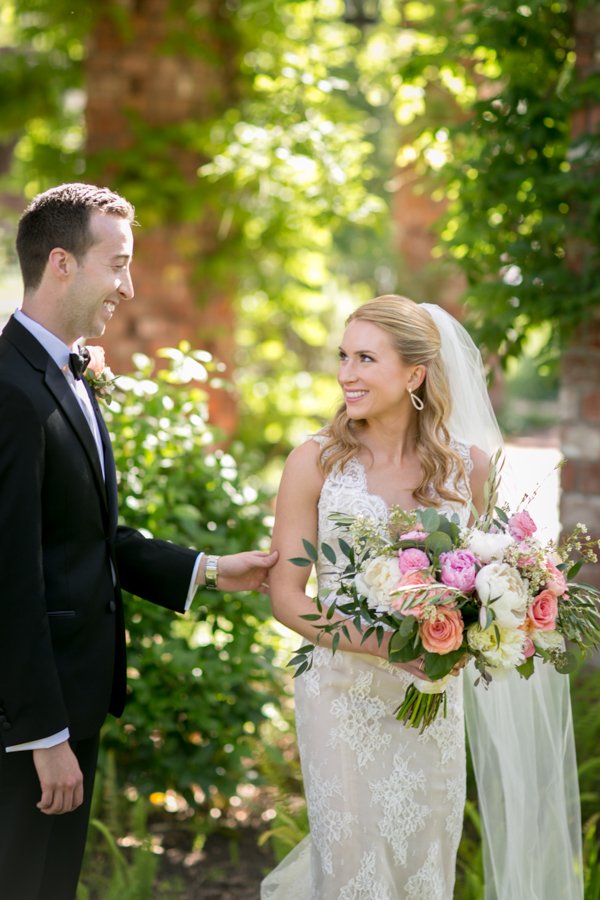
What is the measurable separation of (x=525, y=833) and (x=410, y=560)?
50.4 inches

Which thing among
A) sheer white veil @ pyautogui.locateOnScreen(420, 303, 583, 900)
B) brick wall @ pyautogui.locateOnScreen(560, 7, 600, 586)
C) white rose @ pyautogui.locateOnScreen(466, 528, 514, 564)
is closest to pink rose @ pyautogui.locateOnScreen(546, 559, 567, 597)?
white rose @ pyautogui.locateOnScreen(466, 528, 514, 564)

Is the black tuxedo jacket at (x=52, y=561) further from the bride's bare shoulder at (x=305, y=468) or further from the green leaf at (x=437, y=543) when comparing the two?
the green leaf at (x=437, y=543)

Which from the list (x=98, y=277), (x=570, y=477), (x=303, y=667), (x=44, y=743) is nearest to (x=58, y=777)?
(x=44, y=743)

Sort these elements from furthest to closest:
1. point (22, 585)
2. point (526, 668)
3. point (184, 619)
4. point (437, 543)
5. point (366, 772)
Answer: point (184, 619), point (366, 772), point (526, 668), point (437, 543), point (22, 585)

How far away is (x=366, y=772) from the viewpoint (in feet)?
9.60

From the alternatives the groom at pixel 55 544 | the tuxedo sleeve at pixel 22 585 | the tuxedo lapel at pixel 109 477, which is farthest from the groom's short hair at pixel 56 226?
the tuxedo lapel at pixel 109 477

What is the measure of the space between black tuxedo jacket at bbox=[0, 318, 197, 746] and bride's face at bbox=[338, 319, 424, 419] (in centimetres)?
68

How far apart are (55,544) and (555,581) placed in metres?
1.21

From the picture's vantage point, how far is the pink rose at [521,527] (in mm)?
2645

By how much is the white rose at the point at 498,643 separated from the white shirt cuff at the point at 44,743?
0.98m

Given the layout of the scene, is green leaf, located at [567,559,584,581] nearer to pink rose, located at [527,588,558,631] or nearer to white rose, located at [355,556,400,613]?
pink rose, located at [527,588,558,631]

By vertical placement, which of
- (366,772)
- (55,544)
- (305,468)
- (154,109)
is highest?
(154,109)

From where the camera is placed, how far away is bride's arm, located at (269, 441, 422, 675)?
2.91m

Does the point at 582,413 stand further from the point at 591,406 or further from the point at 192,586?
the point at 192,586
